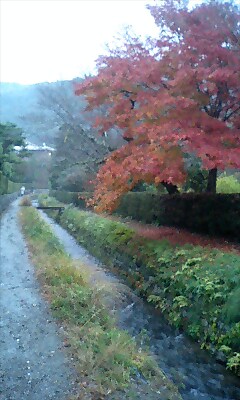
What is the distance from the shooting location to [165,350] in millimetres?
7367

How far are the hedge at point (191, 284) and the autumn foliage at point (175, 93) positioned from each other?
2006 millimetres

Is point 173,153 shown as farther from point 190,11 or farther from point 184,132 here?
point 190,11

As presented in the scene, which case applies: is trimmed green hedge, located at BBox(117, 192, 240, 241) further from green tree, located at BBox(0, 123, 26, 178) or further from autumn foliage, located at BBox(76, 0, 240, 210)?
green tree, located at BBox(0, 123, 26, 178)

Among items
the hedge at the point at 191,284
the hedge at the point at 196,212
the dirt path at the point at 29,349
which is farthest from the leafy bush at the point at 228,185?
the dirt path at the point at 29,349

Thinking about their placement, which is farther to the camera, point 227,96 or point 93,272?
point 93,272

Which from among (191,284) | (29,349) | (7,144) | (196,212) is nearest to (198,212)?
(196,212)

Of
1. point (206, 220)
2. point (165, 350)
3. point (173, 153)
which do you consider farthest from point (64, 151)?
point (165, 350)

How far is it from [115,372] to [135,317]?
350 centimetres

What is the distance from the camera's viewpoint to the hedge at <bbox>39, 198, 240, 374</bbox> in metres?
7.01

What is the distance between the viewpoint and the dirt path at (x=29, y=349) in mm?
5277

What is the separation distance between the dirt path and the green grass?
0.23 metres

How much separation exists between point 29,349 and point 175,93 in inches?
278

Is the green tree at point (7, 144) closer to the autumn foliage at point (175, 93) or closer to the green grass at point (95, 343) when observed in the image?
the autumn foliage at point (175, 93)

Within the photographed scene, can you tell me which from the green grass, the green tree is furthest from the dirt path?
the green tree
